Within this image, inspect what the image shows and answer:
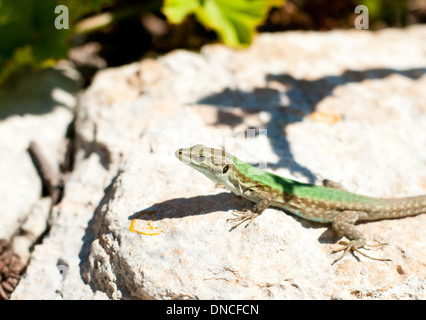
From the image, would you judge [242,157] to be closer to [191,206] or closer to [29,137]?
[191,206]

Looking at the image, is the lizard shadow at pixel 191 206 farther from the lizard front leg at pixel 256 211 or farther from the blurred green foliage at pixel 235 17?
the blurred green foliage at pixel 235 17

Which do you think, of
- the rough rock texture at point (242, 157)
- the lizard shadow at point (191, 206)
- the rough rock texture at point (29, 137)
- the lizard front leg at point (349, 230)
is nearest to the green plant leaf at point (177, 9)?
the rough rock texture at point (242, 157)

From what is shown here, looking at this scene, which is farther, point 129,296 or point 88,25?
point 88,25

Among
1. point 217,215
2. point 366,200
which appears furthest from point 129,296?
point 366,200

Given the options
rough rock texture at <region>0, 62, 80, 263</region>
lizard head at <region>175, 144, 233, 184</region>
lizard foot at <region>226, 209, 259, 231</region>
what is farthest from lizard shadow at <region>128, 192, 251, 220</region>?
rough rock texture at <region>0, 62, 80, 263</region>

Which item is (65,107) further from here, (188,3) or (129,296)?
(129,296)

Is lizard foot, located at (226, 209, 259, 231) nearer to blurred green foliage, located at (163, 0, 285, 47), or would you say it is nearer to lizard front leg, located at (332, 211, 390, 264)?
lizard front leg, located at (332, 211, 390, 264)

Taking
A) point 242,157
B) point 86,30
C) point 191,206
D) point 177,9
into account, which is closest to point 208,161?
point 191,206
